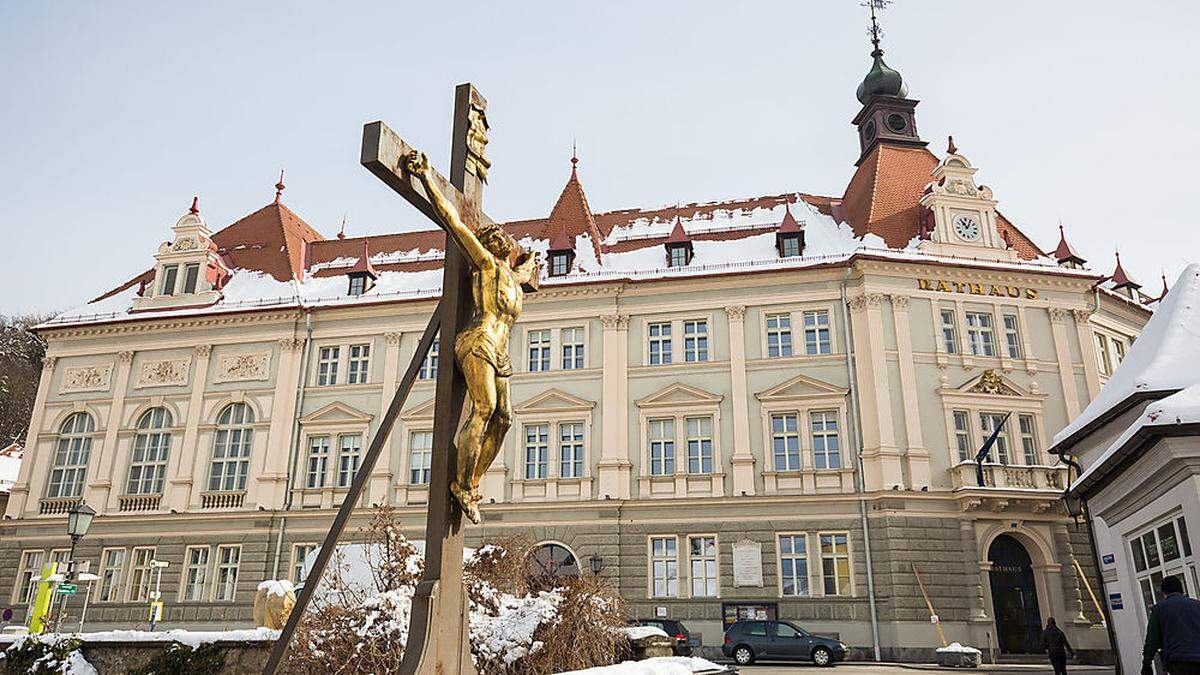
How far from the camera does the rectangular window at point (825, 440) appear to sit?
27297mm

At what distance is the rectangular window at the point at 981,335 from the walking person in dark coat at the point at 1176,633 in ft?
72.4

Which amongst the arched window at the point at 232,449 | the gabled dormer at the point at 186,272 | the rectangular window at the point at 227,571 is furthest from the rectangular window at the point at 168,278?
the rectangular window at the point at 227,571

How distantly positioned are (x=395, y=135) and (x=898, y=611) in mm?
23231

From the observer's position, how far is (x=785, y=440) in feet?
91.1

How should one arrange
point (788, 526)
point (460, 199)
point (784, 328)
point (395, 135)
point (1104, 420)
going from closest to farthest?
point (395, 135), point (460, 199), point (1104, 420), point (788, 526), point (784, 328)

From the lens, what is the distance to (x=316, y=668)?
870 centimetres

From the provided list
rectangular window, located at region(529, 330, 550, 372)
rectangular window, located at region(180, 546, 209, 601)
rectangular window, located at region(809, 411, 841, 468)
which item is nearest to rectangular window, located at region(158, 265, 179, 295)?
rectangular window, located at region(180, 546, 209, 601)

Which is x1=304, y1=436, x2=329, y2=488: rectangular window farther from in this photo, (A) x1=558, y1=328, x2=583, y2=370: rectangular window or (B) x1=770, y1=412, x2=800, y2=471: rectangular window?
(B) x1=770, y1=412, x2=800, y2=471: rectangular window

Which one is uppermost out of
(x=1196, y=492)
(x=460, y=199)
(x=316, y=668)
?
(x=460, y=199)

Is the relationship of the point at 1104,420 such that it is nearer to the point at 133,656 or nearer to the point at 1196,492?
the point at 1196,492

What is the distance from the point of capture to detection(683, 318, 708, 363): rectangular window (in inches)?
1154

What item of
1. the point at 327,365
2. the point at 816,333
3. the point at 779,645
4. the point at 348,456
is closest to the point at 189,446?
the point at 327,365

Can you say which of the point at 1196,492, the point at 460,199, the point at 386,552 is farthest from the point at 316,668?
the point at 1196,492

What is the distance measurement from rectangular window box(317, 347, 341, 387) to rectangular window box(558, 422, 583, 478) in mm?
8739
